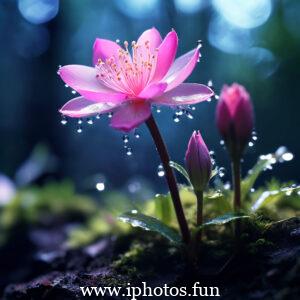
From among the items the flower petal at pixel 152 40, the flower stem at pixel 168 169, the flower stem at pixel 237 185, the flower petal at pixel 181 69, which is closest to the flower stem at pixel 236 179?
the flower stem at pixel 237 185

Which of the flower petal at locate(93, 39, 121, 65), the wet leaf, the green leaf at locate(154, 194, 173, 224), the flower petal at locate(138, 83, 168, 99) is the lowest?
the green leaf at locate(154, 194, 173, 224)

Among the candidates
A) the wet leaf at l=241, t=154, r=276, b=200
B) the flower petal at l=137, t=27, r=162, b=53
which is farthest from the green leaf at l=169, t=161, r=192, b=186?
the flower petal at l=137, t=27, r=162, b=53

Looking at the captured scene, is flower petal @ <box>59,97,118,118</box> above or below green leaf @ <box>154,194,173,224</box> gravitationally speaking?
above

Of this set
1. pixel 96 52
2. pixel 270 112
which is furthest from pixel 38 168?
pixel 270 112

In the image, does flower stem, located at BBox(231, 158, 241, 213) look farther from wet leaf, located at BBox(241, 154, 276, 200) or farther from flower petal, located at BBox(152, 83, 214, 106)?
flower petal, located at BBox(152, 83, 214, 106)

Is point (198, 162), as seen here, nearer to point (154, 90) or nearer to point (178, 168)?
point (178, 168)

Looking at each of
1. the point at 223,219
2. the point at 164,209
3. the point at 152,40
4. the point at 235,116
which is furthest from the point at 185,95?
the point at 164,209
